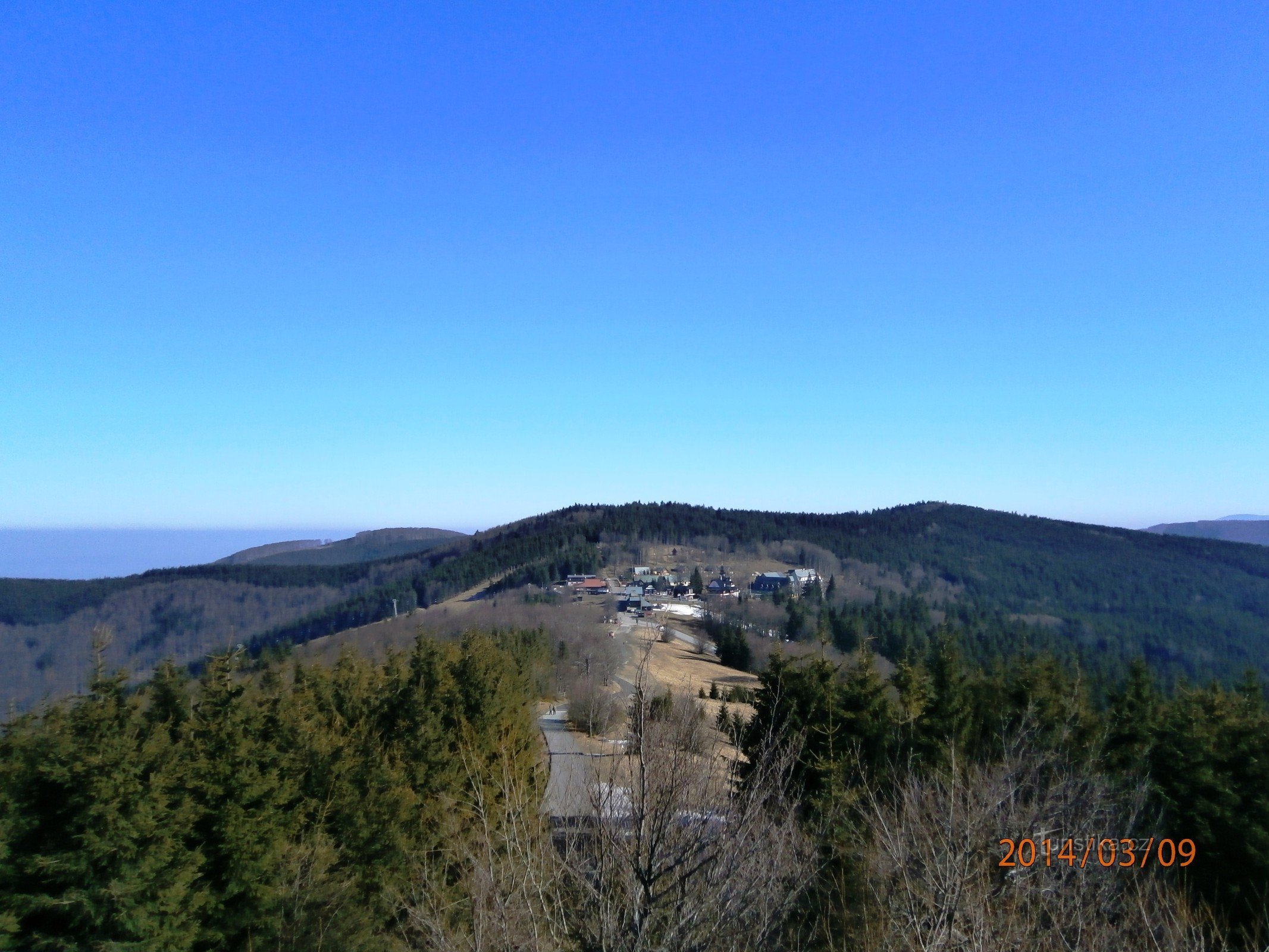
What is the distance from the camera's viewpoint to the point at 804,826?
14117 mm

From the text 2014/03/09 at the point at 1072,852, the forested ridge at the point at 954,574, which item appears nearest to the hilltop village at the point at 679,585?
the forested ridge at the point at 954,574

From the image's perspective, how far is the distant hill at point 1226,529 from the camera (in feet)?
554

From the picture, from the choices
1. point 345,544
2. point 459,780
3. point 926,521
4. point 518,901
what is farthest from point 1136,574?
point 345,544

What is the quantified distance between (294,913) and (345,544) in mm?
178577

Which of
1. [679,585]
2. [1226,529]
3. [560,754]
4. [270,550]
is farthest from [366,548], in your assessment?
[1226,529]

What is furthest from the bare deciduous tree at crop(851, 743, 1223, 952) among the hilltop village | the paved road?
the hilltop village

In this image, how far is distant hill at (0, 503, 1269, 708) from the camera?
6494 cm

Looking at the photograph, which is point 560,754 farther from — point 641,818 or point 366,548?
point 366,548

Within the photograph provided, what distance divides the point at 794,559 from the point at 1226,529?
132 metres

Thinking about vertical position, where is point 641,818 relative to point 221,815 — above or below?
above

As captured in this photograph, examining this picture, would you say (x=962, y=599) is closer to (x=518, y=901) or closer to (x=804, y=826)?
(x=804, y=826)

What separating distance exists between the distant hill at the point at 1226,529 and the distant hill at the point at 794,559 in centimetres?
6701

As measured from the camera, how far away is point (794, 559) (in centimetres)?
12631

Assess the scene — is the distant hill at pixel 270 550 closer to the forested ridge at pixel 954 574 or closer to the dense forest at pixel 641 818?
the forested ridge at pixel 954 574
